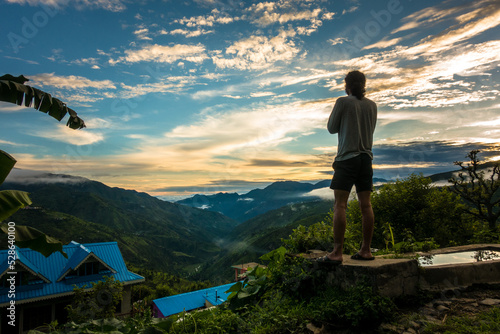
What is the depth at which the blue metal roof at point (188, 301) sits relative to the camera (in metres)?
28.5

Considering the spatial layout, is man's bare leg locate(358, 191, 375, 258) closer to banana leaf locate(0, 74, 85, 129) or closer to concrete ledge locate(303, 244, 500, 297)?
concrete ledge locate(303, 244, 500, 297)

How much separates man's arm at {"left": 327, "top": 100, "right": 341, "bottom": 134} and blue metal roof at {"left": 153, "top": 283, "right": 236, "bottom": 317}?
2797 centimetres

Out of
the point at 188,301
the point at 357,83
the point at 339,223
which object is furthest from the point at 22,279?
the point at 357,83

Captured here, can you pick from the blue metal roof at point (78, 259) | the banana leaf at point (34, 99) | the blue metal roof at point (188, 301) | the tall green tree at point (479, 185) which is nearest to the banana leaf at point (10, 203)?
the banana leaf at point (34, 99)

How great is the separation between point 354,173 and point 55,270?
67.6 feet

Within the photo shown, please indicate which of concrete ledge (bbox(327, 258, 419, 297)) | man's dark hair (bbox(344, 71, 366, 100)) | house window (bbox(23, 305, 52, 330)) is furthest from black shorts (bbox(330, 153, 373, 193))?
house window (bbox(23, 305, 52, 330))

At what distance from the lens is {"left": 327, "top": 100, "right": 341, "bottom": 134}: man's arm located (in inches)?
156

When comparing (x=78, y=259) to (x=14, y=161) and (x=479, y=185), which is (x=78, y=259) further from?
(x=479, y=185)

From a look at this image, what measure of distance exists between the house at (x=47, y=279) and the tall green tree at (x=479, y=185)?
72.3ft

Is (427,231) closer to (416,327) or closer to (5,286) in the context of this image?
(416,327)

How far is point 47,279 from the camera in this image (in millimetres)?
16188

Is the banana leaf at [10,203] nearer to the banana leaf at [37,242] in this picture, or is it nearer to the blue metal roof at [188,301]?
the banana leaf at [37,242]

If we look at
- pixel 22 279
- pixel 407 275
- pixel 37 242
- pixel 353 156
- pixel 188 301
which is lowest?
pixel 188 301

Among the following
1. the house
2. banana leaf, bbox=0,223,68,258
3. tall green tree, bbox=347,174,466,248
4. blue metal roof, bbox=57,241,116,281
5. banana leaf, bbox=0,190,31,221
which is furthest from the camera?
blue metal roof, bbox=57,241,116,281
